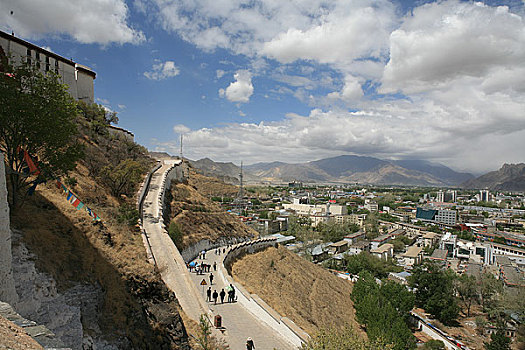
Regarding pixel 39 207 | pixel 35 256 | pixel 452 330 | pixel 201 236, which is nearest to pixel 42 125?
pixel 39 207

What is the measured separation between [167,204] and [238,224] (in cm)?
861

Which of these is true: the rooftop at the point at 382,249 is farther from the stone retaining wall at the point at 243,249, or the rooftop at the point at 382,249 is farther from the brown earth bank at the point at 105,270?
the brown earth bank at the point at 105,270

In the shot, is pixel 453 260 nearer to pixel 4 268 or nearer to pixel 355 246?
pixel 355 246

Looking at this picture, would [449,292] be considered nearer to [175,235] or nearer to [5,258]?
[175,235]

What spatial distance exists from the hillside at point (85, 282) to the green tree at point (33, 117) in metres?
1.64

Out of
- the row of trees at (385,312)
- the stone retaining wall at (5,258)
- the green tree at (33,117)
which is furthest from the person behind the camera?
the row of trees at (385,312)

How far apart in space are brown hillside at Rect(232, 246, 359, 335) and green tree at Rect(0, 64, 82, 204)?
1172 cm

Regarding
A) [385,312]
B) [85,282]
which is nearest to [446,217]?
[385,312]

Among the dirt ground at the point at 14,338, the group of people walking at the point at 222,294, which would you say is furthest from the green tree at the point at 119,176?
the dirt ground at the point at 14,338

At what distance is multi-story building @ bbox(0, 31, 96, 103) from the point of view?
874 inches

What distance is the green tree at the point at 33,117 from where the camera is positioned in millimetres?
9469

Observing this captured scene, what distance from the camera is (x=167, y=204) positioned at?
25688 millimetres

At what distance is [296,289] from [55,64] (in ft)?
86.7

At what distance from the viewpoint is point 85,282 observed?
29.0 feet
